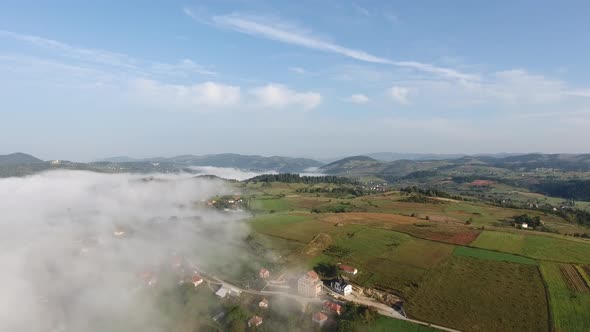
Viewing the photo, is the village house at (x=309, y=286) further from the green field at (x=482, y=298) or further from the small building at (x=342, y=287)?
the green field at (x=482, y=298)

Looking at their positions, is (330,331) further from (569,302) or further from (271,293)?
(569,302)

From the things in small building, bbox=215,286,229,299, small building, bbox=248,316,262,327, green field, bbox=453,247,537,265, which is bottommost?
small building, bbox=248,316,262,327

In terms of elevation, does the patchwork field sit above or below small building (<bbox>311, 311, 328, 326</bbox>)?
above

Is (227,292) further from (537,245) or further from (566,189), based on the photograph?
(566,189)

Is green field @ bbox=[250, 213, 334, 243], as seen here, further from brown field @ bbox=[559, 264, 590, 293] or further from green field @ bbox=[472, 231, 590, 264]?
brown field @ bbox=[559, 264, 590, 293]

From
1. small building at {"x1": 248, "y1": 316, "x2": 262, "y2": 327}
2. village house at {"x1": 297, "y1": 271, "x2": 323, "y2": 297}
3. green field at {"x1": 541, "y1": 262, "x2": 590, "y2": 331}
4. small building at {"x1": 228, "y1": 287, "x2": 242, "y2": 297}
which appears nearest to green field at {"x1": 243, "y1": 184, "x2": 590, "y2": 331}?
green field at {"x1": 541, "y1": 262, "x2": 590, "y2": 331}

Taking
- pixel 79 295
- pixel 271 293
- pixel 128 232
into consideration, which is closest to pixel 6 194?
pixel 128 232
